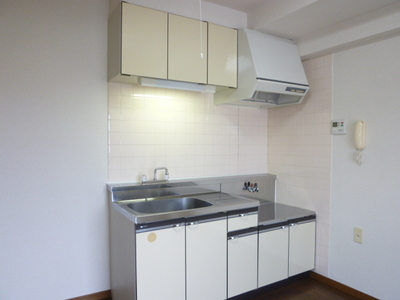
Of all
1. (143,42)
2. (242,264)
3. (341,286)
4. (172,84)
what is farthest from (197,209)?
(341,286)

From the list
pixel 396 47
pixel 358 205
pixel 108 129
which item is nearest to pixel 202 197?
pixel 108 129

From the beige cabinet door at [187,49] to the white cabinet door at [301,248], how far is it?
5.64 feet

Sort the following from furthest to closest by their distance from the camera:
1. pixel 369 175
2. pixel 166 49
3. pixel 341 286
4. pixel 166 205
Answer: pixel 341 286 → pixel 166 205 → pixel 369 175 → pixel 166 49

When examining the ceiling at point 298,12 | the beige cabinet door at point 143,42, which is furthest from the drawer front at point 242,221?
the ceiling at point 298,12

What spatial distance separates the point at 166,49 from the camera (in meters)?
2.35

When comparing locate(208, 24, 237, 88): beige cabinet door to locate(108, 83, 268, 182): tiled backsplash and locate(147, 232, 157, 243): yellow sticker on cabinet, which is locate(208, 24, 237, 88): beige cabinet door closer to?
locate(108, 83, 268, 182): tiled backsplash

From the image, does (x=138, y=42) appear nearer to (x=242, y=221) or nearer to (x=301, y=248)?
(x=242, y=221)

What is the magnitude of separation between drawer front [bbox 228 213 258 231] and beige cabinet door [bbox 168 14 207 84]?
3.98ft

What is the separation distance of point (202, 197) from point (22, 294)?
163cm

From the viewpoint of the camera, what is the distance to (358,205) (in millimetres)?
2645

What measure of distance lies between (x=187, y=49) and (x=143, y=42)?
1.29ft

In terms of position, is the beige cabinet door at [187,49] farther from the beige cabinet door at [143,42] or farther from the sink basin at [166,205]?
the sink basin at [166,205]

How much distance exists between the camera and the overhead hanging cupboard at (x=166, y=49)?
221 cm

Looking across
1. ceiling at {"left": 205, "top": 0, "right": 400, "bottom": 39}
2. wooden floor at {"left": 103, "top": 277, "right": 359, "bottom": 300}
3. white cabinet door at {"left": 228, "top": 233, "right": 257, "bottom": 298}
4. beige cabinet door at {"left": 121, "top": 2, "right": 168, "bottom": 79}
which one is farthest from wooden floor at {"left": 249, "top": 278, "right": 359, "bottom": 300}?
ceiling at {"left": 205, "top": 0, "right": 400, "bottom": 39}
